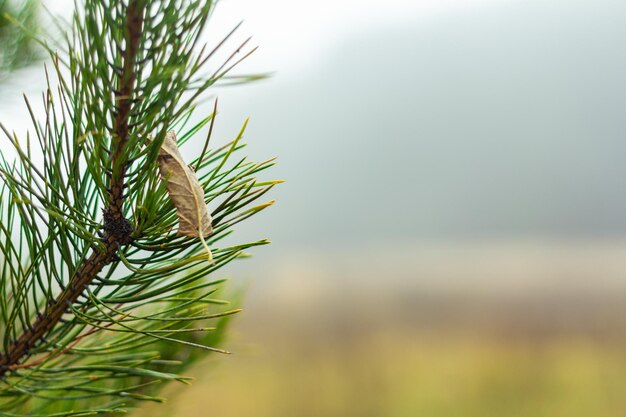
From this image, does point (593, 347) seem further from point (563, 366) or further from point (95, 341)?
point (95, 341)

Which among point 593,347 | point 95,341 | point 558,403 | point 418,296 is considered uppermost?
point 95,341

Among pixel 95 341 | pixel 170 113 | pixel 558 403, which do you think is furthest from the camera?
A: pixel 558 403

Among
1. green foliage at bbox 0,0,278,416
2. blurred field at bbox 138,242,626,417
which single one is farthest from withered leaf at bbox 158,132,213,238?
blurred field at bbox 138,242,626,417

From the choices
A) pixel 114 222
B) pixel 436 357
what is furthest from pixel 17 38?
pixel 436 357

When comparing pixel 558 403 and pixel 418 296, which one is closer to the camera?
pixel 558 403

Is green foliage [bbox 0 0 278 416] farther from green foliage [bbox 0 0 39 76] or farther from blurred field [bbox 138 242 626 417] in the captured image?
blurred field [bbox 138 242 626 417]

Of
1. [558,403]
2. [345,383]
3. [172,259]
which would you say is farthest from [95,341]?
[558,403]
